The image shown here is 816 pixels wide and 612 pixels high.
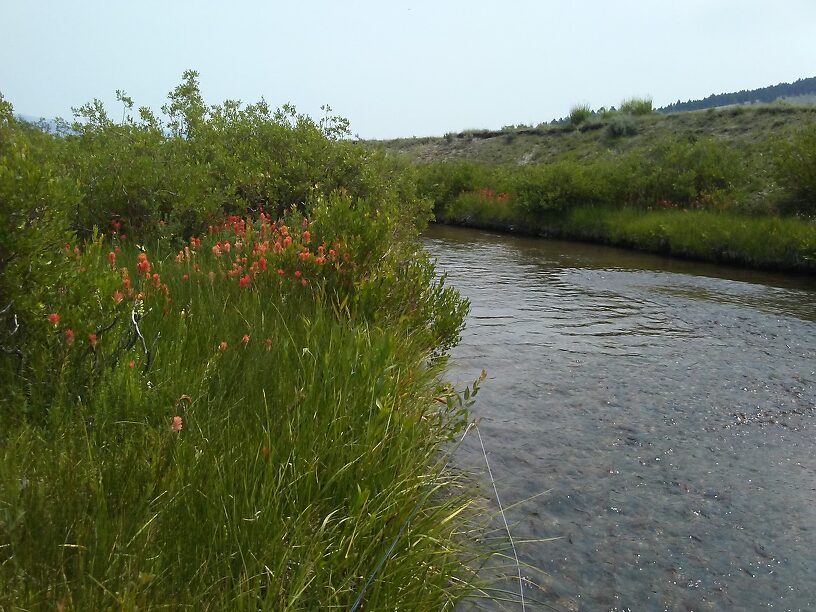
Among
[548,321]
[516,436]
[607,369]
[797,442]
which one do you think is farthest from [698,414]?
[548,321]

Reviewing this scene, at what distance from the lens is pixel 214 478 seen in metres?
2.96

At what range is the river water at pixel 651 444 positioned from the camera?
13.2 ft

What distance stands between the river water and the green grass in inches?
32.8

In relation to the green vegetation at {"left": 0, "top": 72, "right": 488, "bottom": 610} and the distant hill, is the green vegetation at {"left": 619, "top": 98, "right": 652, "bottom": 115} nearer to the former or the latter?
the green vegetation at {"left": 0, "top": 72, "right": 488, "bottom": 610}

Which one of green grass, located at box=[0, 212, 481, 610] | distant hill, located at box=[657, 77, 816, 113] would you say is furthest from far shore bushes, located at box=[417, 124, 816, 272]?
distant hill, located at box=[657, 77, 816, 113]

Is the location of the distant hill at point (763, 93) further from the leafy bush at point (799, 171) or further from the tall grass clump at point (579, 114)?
the leafy bush at point (799, 171)

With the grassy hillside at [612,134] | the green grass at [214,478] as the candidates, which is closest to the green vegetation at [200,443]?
the green grass at [214,478]

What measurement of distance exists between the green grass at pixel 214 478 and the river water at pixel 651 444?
0.83m

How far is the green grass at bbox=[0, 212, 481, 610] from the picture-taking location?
2406 millimetres

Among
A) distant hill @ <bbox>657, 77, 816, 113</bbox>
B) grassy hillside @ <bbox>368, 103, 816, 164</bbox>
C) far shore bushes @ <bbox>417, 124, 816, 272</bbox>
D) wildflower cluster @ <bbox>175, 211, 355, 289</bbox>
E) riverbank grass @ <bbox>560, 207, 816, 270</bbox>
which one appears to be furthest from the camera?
distant hill @ <bbox>657, 77, 816, 113</bbox>

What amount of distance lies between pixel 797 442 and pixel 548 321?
4634 mm

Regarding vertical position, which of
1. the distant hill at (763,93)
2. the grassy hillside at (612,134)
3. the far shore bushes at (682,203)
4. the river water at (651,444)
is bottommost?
the river water at (651,444)

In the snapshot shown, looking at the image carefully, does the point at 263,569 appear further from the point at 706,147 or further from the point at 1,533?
the point at 706,147

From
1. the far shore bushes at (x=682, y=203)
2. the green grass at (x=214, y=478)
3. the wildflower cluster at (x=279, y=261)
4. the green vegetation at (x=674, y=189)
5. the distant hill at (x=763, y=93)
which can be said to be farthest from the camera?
the distant hill at (x=763, y=93)
